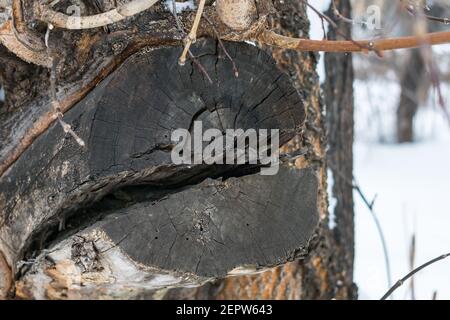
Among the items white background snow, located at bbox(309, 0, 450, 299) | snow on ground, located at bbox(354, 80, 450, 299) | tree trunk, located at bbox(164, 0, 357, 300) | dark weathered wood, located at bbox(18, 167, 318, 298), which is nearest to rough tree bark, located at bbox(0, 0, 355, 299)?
dark weathered wood, located at bbox(18, 167, 318, 298)

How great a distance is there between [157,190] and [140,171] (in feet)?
0.64

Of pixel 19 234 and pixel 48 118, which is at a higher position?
pixel 48 118

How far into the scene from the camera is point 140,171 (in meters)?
1.56


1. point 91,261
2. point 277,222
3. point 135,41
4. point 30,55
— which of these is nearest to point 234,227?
point 277,222

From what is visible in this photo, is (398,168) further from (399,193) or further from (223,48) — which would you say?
(223,48)

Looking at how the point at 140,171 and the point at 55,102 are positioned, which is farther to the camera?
the point at 140,171

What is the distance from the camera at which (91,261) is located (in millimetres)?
1602

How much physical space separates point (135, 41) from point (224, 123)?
307 millimetres

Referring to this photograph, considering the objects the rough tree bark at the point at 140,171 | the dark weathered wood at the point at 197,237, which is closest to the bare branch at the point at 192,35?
the rough tree bark at the point at 140,171

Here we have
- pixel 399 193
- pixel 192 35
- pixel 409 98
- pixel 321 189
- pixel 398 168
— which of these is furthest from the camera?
pixel 409 98

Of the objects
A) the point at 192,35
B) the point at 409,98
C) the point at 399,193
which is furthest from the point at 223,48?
the point at 409,98
